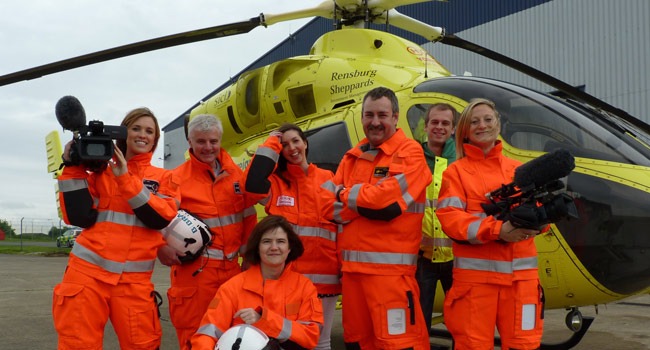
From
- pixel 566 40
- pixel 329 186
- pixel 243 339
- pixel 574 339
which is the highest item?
pixel 566 40

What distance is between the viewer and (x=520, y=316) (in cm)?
292

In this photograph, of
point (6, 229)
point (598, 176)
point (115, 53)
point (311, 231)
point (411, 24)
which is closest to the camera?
point (311, 231)

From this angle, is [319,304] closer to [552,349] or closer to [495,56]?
[552,349]

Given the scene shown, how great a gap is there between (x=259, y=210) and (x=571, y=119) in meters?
2.95

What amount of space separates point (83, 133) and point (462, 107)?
9.38 ft

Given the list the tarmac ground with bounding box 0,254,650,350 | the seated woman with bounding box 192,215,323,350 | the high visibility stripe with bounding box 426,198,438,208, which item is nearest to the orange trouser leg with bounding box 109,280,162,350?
the seated woman with bounding box 192,215,323,350

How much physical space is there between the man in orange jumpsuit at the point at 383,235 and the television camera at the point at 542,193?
613 mm

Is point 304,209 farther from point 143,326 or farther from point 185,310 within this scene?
point 143,326

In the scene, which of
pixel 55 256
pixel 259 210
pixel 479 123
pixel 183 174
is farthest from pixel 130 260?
pixel 55 256

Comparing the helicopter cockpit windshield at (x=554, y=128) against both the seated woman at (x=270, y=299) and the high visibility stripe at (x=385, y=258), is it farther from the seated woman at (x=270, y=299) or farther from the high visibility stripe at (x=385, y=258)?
the seated woman at (x=270, y=299)

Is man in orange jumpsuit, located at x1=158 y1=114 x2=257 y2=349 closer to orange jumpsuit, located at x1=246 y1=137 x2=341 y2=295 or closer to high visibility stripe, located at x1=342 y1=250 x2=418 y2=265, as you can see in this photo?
orange jumpsuit, located at x1=246 y1=137 x2=341 y2=295

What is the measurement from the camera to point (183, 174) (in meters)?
3.78

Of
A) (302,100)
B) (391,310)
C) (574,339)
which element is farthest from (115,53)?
(574,339)

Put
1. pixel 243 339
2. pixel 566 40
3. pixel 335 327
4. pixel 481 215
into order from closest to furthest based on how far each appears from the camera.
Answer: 1. pixel 243 339
2. pixel 481 215
3. pixel 335 327
4. pixel 566 40
